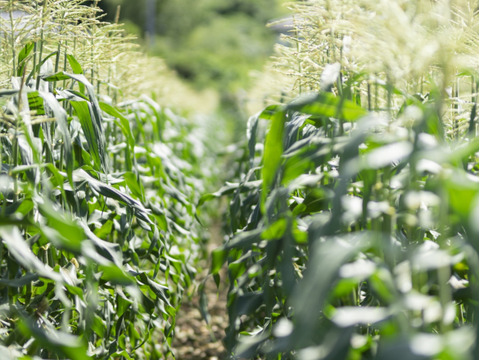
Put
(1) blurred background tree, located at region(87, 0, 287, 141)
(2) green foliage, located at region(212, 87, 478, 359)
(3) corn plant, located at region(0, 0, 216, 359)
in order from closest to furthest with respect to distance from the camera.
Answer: (2) green foliage, located at region(212, 87, 478, 359)
(3) corn plant, located at region(0, 0, 216, 359)
(1) blurred background tree, located at region(87, 0, 287, 141)

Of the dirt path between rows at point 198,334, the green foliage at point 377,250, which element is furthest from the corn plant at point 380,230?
the dirt path between rows at point 198,334

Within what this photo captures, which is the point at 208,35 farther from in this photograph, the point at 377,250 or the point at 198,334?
the point at 377,250

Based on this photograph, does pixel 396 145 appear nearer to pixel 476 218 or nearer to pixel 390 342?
pixel 476 218

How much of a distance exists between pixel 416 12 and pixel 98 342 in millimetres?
1464

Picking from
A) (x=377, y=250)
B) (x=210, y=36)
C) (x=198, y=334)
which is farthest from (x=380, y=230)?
(x=210, y=36)

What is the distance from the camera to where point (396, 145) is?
3.04 ft

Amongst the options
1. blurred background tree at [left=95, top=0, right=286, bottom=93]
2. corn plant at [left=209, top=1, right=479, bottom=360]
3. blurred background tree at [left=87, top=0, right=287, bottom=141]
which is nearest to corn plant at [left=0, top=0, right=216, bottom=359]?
corn plant at [left=209, top=1, right=479, bottom=360]

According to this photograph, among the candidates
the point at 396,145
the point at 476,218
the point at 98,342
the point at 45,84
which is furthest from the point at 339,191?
the point at 98,342

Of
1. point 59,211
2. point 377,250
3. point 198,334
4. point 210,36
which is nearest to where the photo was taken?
point 377,250

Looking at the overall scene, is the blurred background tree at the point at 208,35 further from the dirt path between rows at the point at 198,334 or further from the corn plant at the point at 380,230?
the corn plant at the point at 380,230

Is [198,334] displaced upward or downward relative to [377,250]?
downward

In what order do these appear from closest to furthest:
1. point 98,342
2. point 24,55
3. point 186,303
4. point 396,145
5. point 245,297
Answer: point 396,145, point 245,297, point 24,55, point 98,342, point 186,303

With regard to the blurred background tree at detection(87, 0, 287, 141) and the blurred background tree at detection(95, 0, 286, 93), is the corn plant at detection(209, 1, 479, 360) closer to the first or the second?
the blurred background tree at detection(87, 0, 287, 141)

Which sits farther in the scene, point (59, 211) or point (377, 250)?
point (59, 211)
